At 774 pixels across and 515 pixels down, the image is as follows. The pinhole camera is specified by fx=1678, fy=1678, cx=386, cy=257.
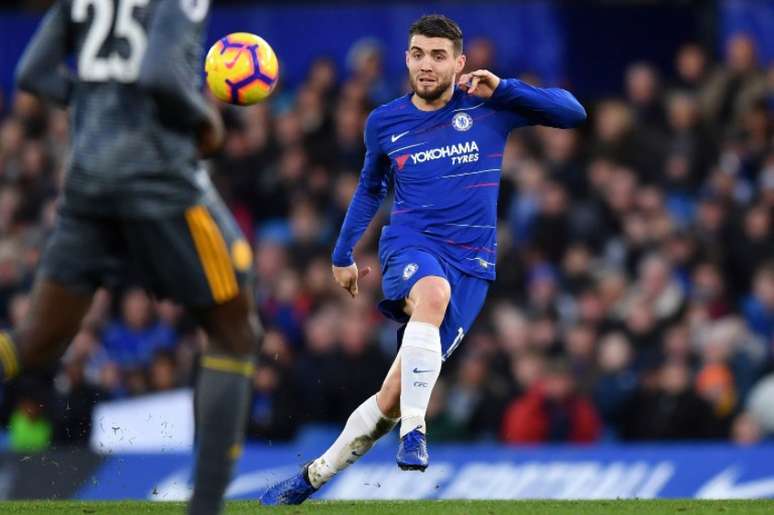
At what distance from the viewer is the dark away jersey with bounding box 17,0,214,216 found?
5.68 metres

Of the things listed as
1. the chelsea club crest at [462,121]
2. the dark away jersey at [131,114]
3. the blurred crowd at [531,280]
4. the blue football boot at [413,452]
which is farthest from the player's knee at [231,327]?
the blurred crowd at [531,280]

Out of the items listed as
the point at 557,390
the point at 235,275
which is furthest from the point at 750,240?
the point at 235,275

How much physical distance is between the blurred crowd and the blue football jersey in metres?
4.84

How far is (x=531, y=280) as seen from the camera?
14727 mm

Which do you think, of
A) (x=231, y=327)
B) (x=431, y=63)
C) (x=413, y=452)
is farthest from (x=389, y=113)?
(x=231, y=327)

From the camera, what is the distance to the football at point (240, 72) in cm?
779

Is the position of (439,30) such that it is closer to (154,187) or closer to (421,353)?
(421,353)

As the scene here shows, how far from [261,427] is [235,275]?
23.2ft

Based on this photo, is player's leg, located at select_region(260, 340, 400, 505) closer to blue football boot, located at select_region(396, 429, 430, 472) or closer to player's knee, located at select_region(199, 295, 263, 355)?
blue football boot, located at select_region(396, 429, 430, 472)

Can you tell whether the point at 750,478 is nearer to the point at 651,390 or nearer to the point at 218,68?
the point at 651,390

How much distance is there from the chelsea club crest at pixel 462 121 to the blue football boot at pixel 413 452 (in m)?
1.55

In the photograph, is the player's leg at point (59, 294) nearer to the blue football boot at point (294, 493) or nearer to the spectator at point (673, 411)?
the blue football boot at point (294, 493)

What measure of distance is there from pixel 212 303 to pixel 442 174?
258 centimetres

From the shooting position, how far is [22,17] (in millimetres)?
18609
